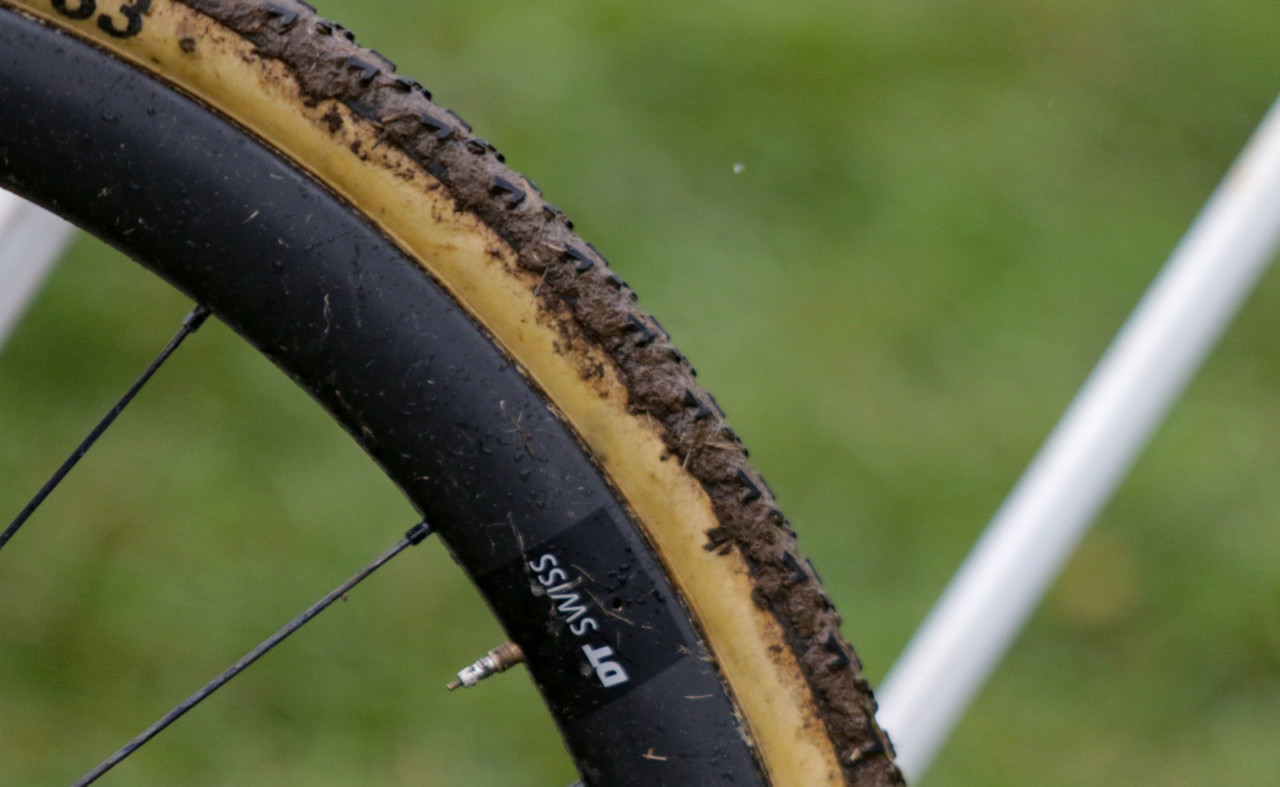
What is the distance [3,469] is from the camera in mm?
1501

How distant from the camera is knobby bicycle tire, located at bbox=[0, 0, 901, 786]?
555 millimetres

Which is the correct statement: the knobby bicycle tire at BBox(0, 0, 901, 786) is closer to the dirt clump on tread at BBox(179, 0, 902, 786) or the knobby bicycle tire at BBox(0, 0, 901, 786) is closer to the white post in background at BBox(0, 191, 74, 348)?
the dirt clump on tread at BBox(179, 0, 902, 786)

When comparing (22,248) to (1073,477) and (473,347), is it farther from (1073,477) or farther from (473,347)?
(1073,477)

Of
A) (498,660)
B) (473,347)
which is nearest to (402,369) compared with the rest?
(473,347)

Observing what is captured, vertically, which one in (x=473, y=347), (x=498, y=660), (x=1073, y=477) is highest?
(x=1073, y=477)

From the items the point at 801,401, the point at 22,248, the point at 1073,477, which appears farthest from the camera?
the point at 801,401

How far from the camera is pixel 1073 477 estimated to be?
1.02 metres

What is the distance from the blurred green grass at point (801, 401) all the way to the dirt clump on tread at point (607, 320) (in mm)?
873

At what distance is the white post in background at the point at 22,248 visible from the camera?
0.77 m

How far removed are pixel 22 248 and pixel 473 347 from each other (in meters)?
0.39

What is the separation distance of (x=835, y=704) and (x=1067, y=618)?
115cm

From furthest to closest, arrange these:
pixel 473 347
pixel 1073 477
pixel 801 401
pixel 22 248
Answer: pixel 801 401 → pixel 1073 477 → pixel 22 248 → pixel 473 347

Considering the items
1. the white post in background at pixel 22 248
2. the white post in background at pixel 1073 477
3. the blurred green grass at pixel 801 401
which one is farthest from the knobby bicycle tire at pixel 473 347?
the blurred green grass at pixel 801 401

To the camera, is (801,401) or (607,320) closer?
(607,320)
